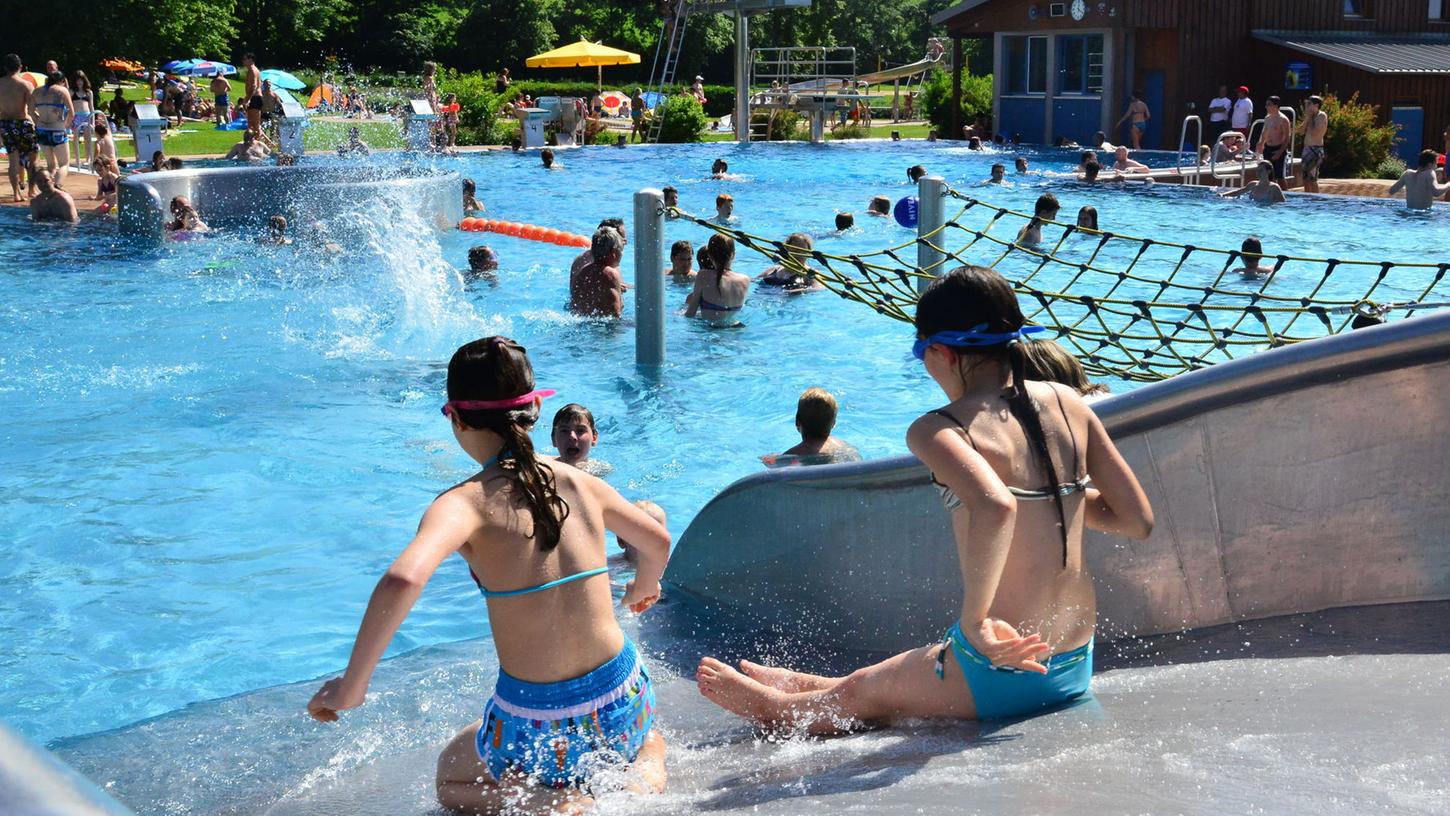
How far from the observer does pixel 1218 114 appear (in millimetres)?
27266

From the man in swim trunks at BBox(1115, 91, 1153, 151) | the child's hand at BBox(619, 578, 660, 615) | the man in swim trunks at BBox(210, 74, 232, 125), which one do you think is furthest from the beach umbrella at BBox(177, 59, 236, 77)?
the child's hand at BBox(619, 578, 660, 615)

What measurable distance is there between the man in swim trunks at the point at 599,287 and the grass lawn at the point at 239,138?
16.8 meters

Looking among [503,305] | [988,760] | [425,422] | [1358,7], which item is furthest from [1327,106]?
[988,760]

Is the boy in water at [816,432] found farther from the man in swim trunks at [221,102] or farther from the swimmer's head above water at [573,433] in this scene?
the man in swim trunks at [221,102]

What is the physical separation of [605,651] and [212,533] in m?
4.86

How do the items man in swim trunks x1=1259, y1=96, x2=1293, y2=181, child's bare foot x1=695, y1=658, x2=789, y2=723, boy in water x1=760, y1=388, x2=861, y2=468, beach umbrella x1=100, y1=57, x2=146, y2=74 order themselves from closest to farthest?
child's bare foot x1=695, y1=658, x2=789, y2=723 → boy in water x1=760, y1=388, x2=861, y2=468 → man in swim trunks x1=1259, y1=96, x2=1293, y2=181 → beach umbrella x1=100, y1=57, x2=146, y2=74

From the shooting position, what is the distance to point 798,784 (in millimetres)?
3387

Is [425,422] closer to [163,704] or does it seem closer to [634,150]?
[163,704]

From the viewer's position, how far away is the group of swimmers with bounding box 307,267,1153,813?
3094 mm

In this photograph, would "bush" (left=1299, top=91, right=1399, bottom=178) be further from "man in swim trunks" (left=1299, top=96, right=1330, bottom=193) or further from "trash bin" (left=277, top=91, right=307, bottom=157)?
"trash bin" (left=277, top=91, right=307, bottom=157)

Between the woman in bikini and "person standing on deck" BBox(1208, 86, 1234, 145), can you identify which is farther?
"person standing on deck" BBox(1208, 86, 1234, 145)

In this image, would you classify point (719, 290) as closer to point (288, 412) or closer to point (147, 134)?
point (288, 412)

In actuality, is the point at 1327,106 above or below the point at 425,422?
above

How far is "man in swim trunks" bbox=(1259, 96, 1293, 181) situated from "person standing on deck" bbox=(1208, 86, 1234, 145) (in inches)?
202
